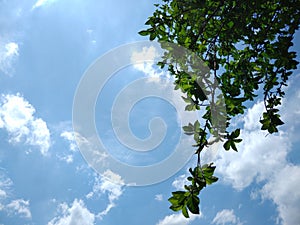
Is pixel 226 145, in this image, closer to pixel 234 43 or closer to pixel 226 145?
pixel 226 145

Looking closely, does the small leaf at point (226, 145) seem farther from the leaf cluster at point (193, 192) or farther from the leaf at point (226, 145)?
the leaf cluster at point (193, 192)

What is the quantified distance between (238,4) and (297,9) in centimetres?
91

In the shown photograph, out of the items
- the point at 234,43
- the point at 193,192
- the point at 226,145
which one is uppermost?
the point at 234,43

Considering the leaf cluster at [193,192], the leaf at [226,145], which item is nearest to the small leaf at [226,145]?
the leaf at [226,145]

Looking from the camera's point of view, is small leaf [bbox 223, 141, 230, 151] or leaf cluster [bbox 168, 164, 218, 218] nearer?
leaf cluster [bbox 168, 164, 218, 218]

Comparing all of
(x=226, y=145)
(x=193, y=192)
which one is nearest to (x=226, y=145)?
(x=226, y=145)

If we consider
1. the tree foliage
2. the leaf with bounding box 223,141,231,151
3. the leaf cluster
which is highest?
the tree foliage

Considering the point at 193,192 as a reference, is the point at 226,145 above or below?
above

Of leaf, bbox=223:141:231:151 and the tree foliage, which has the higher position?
the tree foliage

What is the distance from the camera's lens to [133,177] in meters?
5.98

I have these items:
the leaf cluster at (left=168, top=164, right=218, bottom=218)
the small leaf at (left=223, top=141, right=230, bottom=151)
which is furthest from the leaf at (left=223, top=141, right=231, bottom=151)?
the leaf cluster at (left=168, top=164, right=218, bottom=218)

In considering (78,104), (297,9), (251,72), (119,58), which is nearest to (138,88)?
(119,58)

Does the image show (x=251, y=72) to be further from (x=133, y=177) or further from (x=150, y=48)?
(x=133, y=177)

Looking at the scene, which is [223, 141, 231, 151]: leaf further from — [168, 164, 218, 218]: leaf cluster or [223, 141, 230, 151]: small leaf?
[168, 164, 218, 218]: leaf cluster
